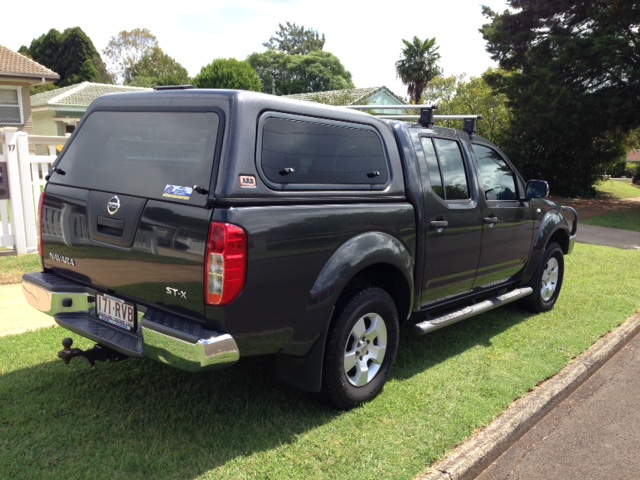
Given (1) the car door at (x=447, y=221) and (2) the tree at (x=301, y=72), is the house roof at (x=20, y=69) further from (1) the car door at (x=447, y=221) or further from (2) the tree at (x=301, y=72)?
(2) the tree at (x=301, y=72)

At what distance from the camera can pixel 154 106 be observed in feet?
11.5

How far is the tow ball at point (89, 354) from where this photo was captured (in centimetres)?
351

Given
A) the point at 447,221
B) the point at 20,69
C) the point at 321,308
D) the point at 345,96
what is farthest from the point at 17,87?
the point at 321,308

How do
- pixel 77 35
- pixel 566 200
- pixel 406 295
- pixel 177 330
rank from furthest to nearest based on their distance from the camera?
pixel 77 35
pixel 566 200
pixel 406 295
pixel 177 330

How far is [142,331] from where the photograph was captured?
3102 mm

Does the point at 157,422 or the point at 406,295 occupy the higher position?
the point at 406,295

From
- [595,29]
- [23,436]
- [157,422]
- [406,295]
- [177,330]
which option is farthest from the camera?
[595,29]

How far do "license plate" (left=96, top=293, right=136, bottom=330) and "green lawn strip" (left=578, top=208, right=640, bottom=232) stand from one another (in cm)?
1494

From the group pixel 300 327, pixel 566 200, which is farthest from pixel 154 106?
pixel 566 200

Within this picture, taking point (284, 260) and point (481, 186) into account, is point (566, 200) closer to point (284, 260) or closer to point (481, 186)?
point (481, 186)

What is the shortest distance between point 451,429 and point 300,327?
120 centimetres

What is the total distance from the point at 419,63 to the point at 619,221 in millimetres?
31458

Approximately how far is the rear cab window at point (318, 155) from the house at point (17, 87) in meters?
24.9

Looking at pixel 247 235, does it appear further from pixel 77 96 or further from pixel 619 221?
pixel 77 96
